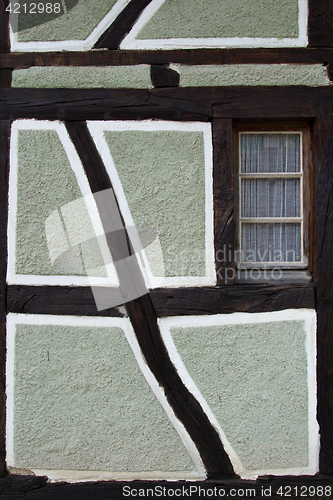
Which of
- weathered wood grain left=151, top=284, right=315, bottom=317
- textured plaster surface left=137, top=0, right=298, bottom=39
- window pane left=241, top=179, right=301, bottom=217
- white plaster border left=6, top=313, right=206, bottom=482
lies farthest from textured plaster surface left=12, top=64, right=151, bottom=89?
white plaster border left=6, top=313, right=206, bottom=482

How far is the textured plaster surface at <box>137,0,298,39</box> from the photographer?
1.94 m

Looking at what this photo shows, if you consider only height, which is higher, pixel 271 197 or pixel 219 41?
pixel 219 41

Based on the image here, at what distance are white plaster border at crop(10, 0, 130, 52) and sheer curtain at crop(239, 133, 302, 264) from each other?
3.56 feet

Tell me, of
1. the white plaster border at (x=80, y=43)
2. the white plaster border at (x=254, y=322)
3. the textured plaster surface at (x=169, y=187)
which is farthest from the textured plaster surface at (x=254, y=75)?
the white plaster border at (x=254, y=322)

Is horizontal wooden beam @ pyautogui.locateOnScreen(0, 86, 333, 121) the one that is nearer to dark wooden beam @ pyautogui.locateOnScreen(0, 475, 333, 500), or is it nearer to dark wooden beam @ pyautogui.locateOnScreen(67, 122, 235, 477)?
dark wooden beam @ pyautogui.locateOnScreen(67, 122, 235, 477)

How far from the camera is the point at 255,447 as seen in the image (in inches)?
72.8

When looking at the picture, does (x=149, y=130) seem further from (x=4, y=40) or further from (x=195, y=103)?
(x=4, y=40)

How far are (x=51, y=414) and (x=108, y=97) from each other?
1.91m

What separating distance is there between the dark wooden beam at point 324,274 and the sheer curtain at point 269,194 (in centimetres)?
13

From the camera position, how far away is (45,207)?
6.33 ft

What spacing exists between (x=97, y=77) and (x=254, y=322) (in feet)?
5.74

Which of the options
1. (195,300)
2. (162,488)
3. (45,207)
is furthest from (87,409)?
(45,207)
